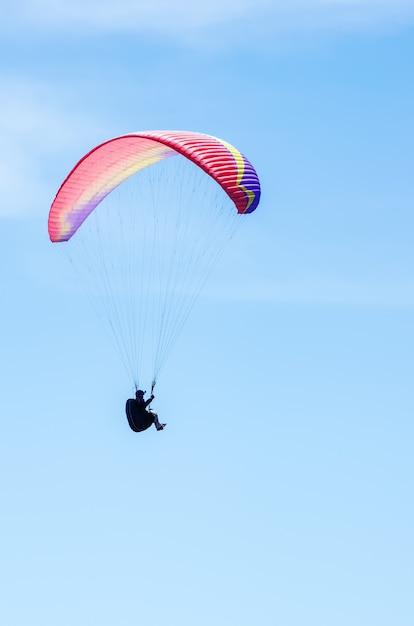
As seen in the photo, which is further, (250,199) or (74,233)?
(74,233)

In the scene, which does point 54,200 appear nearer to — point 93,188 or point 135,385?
point 93,188

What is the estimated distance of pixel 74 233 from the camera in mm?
61062

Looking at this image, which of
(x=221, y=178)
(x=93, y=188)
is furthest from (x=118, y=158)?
(x=221, y=178)

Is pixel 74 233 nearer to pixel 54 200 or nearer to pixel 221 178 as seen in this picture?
pixel 54 200

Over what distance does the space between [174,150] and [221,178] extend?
2487 millimetres

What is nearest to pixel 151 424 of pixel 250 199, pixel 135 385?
pixel 135 385

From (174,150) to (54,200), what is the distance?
16.5 feet

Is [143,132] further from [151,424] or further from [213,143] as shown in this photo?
[151,424]

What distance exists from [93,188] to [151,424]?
7840mm

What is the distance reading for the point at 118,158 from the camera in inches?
2340

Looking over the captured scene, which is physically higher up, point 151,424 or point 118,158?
point 118,158

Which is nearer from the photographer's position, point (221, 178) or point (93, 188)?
point (221, 178)

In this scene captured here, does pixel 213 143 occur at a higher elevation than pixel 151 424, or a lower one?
higher

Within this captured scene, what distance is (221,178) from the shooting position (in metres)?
54.9
